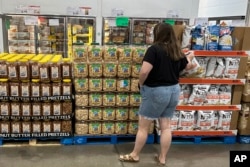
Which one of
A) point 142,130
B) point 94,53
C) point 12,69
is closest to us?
point 142,130

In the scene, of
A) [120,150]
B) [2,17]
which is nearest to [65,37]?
[2,17]

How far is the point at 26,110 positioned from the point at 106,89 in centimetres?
110

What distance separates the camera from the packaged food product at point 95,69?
3.68m

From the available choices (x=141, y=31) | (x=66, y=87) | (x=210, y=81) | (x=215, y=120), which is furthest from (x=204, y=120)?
(x=141, y=31)

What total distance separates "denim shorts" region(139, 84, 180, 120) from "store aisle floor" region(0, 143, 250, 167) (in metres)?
0.68

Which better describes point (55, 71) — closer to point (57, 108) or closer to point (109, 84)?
point (57, 108)

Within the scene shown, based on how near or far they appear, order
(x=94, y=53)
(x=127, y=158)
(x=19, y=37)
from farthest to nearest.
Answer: (x=19, y=37) < (x=94, y=53) < (x=127, y=158)

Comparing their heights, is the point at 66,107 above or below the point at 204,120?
above

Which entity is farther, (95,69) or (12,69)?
(95,69)

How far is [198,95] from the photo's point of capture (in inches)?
152

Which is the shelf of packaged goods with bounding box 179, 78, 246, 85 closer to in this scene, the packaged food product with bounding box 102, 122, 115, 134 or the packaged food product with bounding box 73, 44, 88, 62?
the packaged food product with bounding box 102, 122, 115, 134

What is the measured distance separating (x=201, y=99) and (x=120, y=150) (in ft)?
4.35

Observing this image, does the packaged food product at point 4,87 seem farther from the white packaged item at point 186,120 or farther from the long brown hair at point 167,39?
the white packaged item at point 186,120

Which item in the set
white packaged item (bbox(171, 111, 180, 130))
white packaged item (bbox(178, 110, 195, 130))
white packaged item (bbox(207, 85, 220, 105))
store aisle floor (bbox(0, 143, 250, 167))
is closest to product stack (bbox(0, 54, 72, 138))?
store aisle floor (bbox(0, 143, 250, 167))
